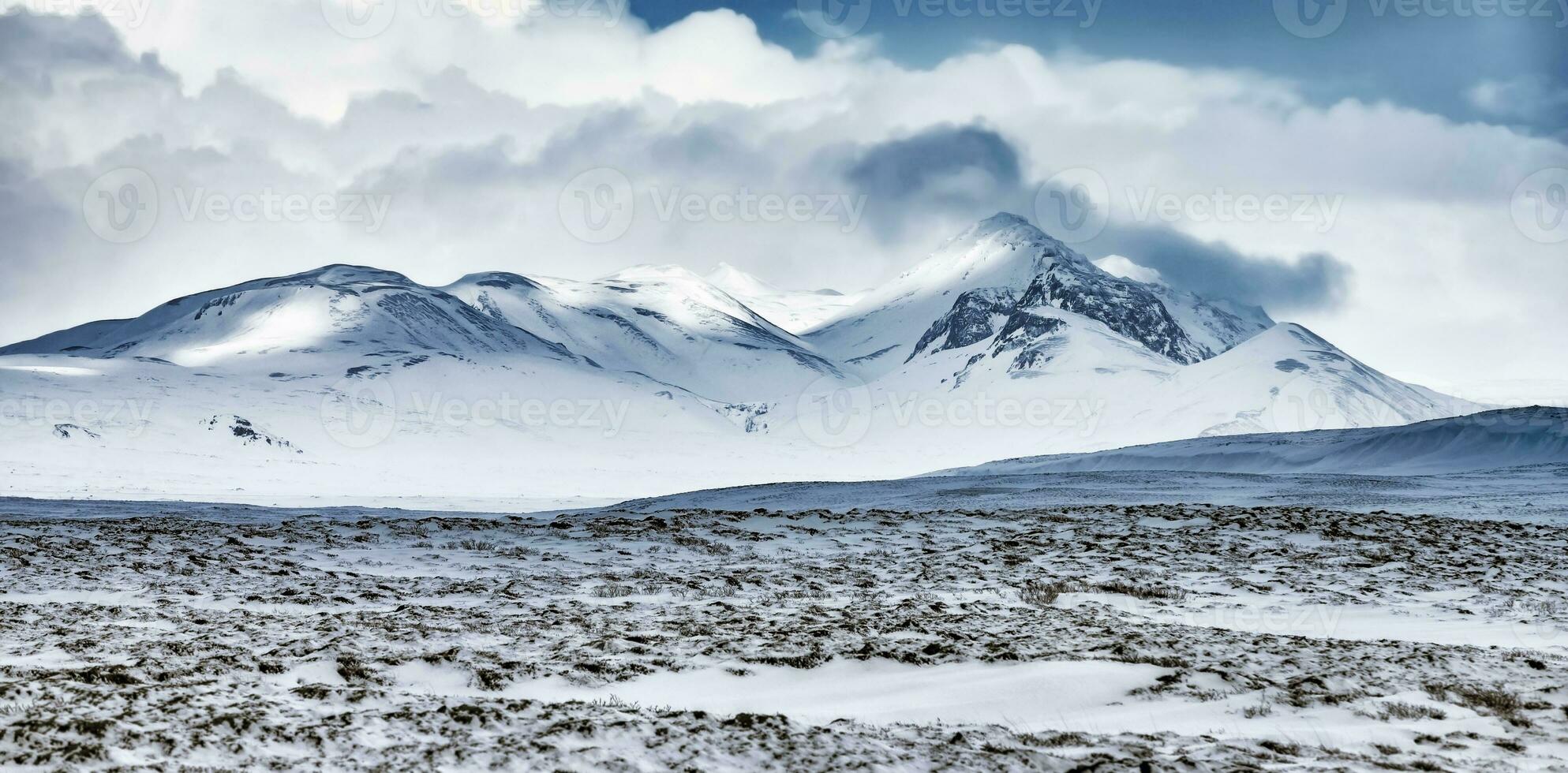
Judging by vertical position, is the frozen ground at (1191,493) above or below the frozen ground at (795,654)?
above

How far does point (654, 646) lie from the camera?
11.9 m

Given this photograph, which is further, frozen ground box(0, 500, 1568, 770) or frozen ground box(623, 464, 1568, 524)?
frozen ground box(623, 464, 1568, 524)

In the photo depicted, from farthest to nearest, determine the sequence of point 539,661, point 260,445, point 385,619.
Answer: point 260,445, point 385,619, point 539,661

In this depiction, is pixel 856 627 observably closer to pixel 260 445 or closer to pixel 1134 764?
pixel 1134 764

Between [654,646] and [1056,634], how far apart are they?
→ 12.6 feet

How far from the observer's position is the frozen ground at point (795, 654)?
23.9ft

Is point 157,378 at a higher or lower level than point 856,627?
higher

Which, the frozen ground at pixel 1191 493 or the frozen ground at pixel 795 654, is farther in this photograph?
the frozen ground at pixel 1191 493

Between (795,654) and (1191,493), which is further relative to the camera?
(1191,493)

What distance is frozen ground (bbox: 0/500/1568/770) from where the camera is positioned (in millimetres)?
7277

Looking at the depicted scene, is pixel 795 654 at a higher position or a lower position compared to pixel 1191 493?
lower

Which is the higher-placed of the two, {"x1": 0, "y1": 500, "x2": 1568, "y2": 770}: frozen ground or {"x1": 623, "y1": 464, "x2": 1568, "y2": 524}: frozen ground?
{"x1": 623, "y1": 464, "x2": 1568, "y2": 524}: frozen ground

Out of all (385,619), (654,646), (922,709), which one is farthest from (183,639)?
(922,709)

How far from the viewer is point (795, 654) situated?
11289mm
